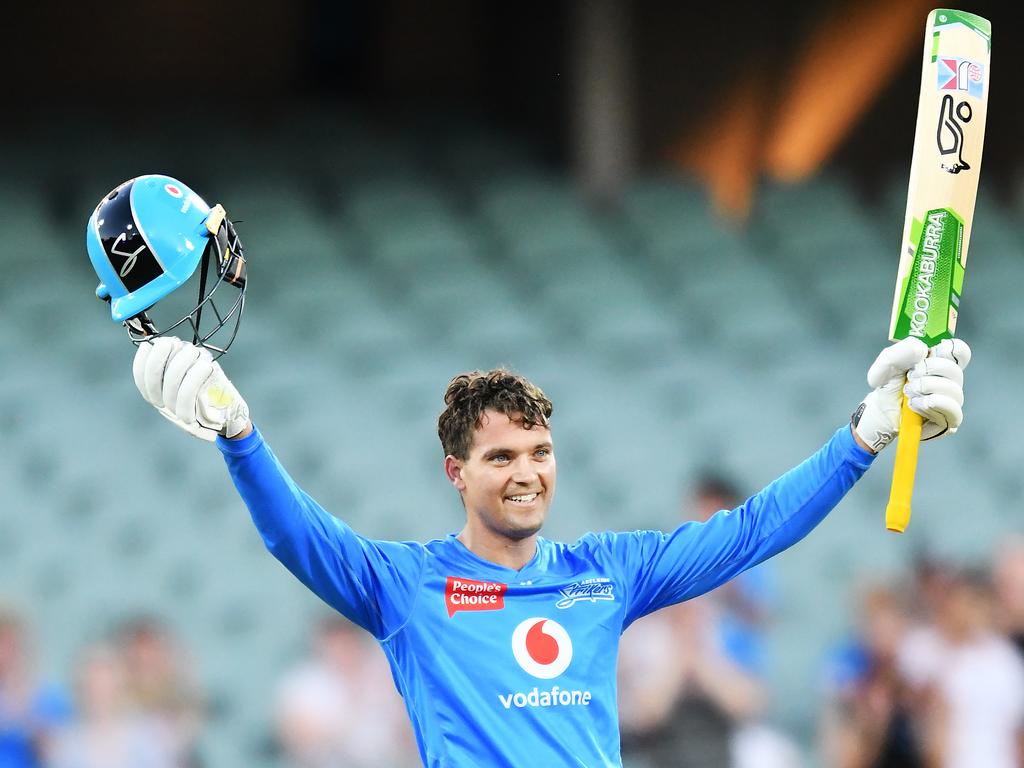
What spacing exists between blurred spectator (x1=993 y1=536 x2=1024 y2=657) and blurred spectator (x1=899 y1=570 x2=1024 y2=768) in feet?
0.14

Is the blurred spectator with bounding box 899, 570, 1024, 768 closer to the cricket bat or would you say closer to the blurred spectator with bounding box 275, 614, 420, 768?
the blurred spectator with bounding box 275, 614, 420, 768

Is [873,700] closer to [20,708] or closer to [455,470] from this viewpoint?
[20,708]

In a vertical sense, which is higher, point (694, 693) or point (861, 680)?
point (861, 680)

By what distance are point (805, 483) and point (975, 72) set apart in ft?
3.48

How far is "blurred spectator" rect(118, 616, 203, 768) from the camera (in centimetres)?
673

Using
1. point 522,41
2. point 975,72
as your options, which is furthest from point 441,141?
point 975,72

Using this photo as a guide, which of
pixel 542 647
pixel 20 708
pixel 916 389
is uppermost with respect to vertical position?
pixel 916 389

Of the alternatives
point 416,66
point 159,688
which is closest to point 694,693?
point 159,688

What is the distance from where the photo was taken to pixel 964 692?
6.91m

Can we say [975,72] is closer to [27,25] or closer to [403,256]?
[403,256]

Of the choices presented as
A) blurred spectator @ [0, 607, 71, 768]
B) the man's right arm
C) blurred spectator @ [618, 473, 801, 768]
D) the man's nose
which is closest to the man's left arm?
the man's nose

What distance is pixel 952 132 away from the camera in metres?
3.96

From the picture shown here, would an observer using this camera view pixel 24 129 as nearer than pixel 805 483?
No

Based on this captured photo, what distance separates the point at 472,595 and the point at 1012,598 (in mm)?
3793
